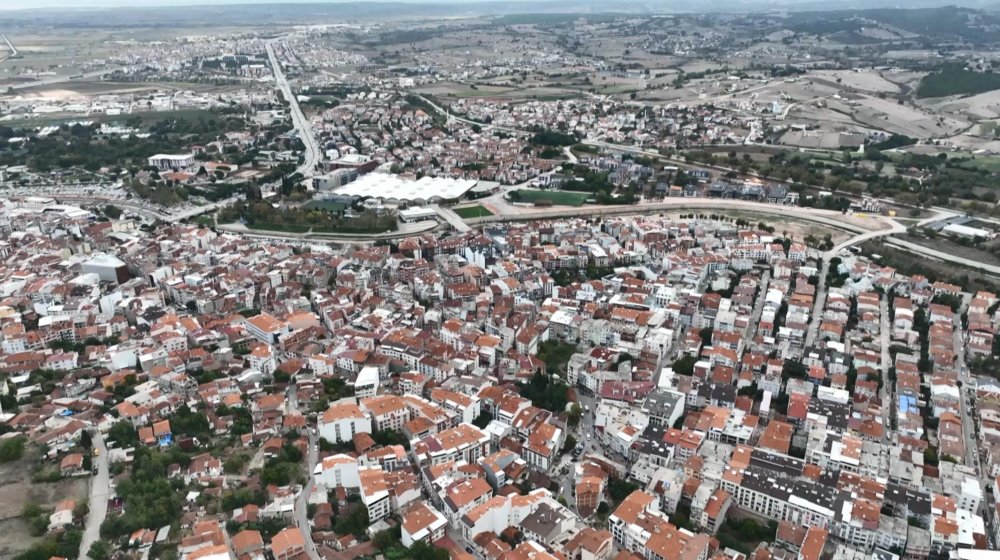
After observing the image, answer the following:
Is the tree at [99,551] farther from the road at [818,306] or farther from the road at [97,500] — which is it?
the road at [818,306]

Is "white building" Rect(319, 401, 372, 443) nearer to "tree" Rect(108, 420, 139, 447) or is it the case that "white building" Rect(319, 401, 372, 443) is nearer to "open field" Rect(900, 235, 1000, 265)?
"tree" Rect(108, 420, 139, 447)

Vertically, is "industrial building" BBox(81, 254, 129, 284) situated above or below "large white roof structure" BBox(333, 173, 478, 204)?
above

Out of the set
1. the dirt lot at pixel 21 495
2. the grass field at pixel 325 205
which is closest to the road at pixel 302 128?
the grass field at pixel 325 205

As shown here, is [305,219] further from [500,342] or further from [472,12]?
[472,12]

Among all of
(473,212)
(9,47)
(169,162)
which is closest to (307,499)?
(473,212)

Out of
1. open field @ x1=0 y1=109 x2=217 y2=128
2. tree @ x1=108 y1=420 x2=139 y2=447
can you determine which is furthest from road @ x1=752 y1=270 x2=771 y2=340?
open field @ x1=0 y1=109 x2=217 y2=128
